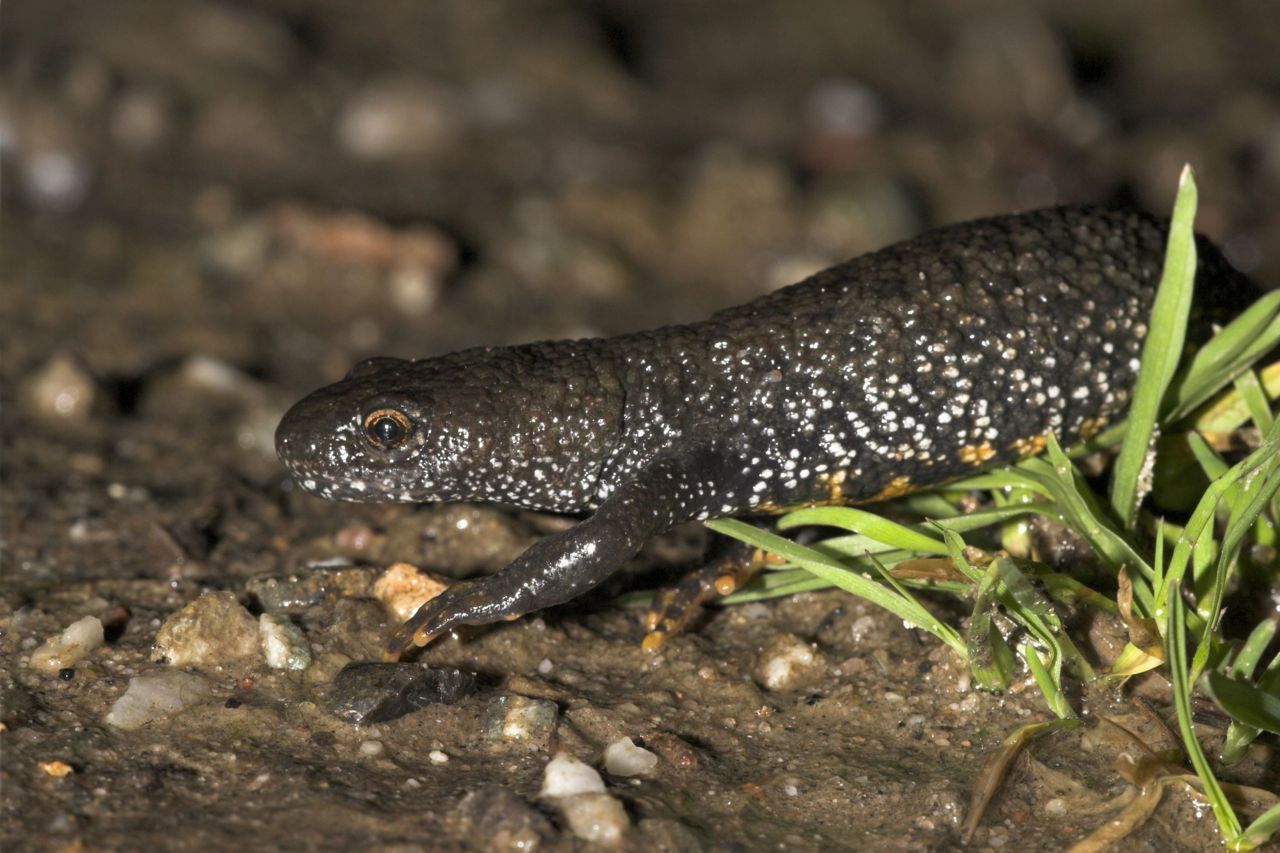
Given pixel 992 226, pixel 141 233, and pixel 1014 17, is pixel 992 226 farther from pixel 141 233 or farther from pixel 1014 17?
pixel 1014 17

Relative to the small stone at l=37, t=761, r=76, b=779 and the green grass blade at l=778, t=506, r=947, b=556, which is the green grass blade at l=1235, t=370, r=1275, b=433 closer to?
the green grass blade at l=778, t=506, r=947, b=556

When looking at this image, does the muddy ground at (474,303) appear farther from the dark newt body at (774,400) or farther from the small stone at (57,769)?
the dark newt body at (774,400)

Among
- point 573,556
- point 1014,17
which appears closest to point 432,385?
point 573,556

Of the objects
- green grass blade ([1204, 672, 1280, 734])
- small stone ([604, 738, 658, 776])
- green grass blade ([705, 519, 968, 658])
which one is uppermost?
green grass blade ([1204, 672, 1280, 734])

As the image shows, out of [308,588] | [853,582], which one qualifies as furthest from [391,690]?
[853,582]

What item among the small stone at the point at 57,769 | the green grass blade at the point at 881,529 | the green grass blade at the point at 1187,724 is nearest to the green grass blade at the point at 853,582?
the green grass blade at the point at 881,529

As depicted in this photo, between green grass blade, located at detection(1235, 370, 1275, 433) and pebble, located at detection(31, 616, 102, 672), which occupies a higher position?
green grass blade, located at detection(1235, 370, 1275, 433)

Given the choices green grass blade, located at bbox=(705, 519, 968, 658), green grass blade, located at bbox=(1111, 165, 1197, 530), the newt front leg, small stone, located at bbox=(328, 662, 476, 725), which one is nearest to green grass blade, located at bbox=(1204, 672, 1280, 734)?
green grass blade, located at bbox=(705, 519, 968, 658)
